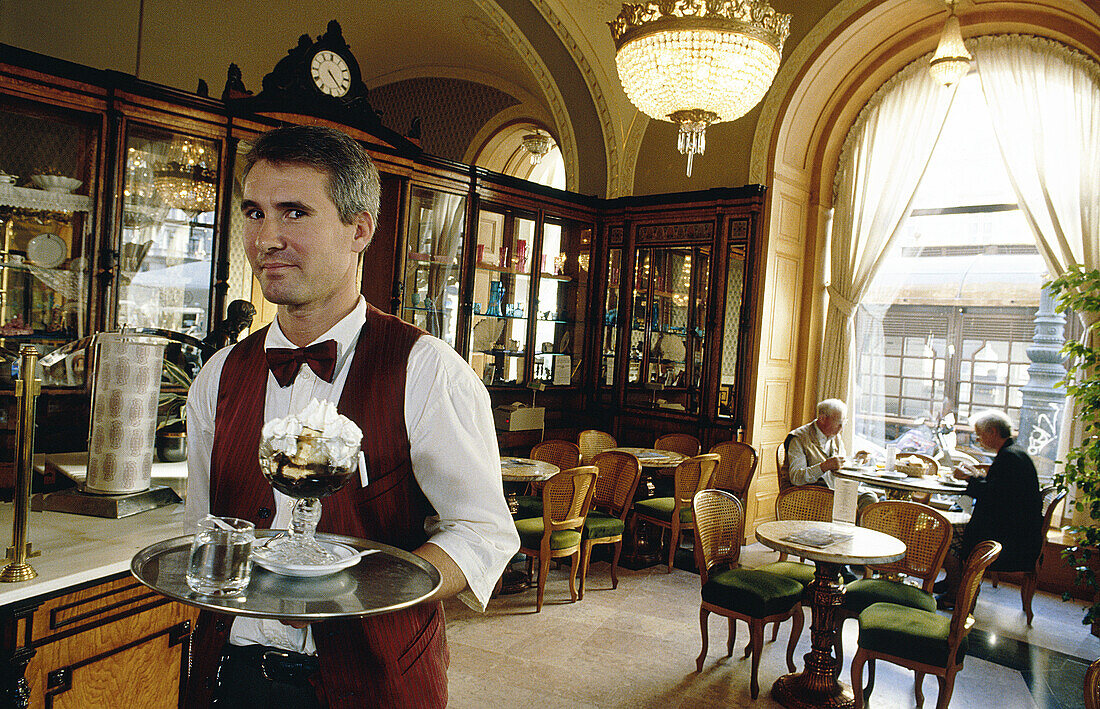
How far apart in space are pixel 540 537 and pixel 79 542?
313 centimetres

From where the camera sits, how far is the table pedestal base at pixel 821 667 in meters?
3.72

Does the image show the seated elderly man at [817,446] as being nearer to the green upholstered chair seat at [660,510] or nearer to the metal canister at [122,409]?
the green upholstered chair seat at [660,510]

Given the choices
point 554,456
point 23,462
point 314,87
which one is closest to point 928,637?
point 554,456

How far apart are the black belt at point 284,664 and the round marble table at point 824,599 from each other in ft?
9.48

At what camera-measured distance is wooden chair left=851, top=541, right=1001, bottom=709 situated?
134 inches

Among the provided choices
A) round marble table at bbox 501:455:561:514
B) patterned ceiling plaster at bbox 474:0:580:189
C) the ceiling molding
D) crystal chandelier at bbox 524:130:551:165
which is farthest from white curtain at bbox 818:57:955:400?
crystal chandelier at bbox 524:130:551:165

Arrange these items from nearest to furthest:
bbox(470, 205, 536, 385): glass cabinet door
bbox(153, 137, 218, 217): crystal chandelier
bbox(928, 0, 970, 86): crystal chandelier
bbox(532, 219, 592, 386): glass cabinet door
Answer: bbox(153, 137, 218, 217): crystal chandelier → bbox(928, 0, 970, 86): crystal chandelier → bbox(470, 205, 536, 385): glass cabinet door → bbox(532, 219, 592, 386): glass cabinet door

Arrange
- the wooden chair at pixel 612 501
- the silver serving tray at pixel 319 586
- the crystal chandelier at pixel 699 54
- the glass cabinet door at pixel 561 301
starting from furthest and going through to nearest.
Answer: the glass cabinet door at pixel 561 301 → the wooden chair at pixel 612 501 → the crystal chandelier at pixel 699 54 → the silver serving tray at pixel 319 586

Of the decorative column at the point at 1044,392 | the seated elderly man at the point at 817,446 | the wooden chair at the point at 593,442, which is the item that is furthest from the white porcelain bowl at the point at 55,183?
the decorative column at the point at 1044,392

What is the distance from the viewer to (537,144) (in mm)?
9320

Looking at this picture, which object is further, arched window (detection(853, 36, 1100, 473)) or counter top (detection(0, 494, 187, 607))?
arched window (detection(853, 36, 1100, 473))

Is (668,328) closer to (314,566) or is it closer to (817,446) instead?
(817,446)

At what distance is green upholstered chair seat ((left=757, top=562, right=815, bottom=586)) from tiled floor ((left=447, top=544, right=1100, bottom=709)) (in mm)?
482

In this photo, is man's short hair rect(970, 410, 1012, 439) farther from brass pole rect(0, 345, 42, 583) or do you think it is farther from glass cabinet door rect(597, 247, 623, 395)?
brass pole rect(0, 345, 42, 583)
